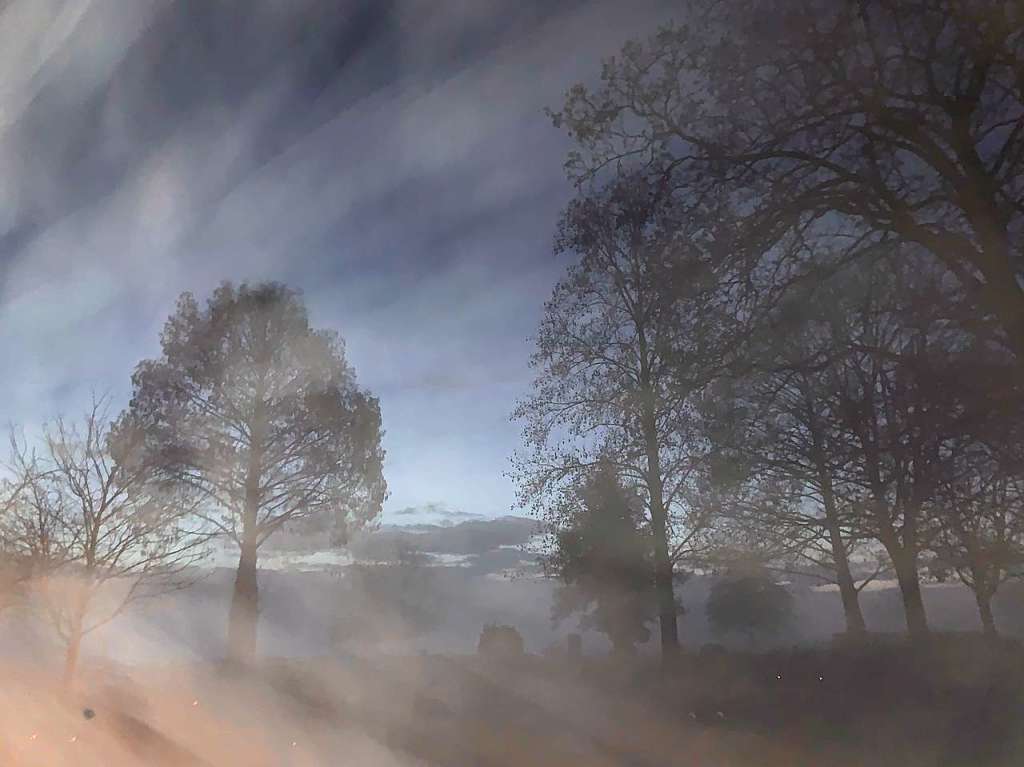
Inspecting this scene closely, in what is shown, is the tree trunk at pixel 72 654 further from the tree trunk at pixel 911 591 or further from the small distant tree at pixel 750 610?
the small distant tree at pixel 750 610

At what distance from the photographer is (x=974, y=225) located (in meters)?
7.56

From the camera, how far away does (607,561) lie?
19.8 metres

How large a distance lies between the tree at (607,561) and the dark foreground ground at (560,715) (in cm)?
334

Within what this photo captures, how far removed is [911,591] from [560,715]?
24.4 feet

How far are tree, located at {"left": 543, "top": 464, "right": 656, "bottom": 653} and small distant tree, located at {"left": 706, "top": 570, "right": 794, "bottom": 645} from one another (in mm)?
7521

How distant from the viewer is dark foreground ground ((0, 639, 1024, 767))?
29.3ft

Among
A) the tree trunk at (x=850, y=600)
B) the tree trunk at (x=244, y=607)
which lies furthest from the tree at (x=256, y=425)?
the tree trunk at (x=850, y=600)

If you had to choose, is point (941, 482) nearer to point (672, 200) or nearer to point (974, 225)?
point (974, 225)

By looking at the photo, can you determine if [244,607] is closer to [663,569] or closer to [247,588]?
[247,588]

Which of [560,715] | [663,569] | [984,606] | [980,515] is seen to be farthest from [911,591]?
[560,715]

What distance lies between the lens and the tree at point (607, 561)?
17.9 m

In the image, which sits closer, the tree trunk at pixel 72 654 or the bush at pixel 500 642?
the tree trunk at pixel 72 654

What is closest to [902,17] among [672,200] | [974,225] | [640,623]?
[974,225]

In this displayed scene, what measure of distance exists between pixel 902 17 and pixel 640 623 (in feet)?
53.6
